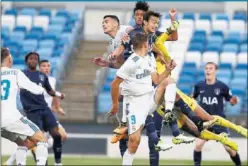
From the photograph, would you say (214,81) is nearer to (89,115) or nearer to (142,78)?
(142,78)

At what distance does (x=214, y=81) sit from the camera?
18.2 m

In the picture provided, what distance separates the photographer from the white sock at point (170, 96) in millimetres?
14336

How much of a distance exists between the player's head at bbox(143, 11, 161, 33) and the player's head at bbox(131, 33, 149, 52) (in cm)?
55

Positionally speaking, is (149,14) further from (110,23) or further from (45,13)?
(45,13)

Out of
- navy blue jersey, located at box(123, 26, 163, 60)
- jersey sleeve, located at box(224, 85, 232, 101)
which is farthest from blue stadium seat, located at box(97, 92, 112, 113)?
navy blue jersey, located at box(123, 26, 163, 60)

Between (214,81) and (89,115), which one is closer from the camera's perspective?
(214,81)

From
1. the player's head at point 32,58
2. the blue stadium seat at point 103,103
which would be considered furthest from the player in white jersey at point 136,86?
the blue stadium seat at point 103,103

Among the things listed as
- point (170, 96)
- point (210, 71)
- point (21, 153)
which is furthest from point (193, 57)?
point (170, 96)

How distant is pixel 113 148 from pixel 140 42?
10906mm

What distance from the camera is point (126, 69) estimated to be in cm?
1380

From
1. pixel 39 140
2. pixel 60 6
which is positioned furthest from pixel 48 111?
pixel 60 6

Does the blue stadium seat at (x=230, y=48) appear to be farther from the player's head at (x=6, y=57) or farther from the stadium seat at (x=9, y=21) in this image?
the player's head at (x=6, y=57)

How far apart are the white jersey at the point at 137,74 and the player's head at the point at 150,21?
18.2 inches

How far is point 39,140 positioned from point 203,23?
16848 mm
